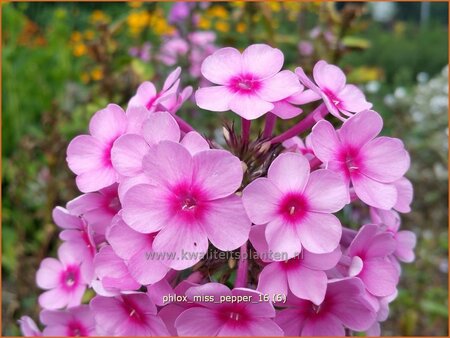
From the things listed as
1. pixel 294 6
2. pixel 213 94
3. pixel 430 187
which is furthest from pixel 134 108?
pixel 294 6

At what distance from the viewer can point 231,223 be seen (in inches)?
31.5

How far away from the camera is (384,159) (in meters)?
0.91

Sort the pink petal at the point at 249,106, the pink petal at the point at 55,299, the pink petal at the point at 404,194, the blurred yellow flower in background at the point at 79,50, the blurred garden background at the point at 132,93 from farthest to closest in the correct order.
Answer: the blurred yellow flower in background at the point at 79,50 < the blurred garden background at the point at 132,93 < the pink petal at the point at 55,299 < the pink petal at the point at 404,194 < the pink petal at the point at 249,106

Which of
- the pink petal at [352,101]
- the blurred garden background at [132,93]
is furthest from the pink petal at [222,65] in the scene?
the blurred garden background at [132,93]

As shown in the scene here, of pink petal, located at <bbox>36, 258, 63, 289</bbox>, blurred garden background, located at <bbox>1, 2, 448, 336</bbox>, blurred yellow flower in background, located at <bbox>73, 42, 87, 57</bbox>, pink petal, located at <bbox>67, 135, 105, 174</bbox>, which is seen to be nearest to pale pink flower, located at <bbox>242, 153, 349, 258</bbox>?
pink petal, located at <bbox>67, 135, 105, 174</bbox>

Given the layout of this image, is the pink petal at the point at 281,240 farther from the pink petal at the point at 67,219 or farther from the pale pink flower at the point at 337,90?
the pink petal at the point at 67,219

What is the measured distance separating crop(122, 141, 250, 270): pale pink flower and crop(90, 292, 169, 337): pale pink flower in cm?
13

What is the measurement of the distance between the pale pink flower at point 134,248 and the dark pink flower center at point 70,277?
10.9 inches

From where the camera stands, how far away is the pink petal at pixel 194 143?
83cm

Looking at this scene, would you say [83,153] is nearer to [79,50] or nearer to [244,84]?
[244,84]

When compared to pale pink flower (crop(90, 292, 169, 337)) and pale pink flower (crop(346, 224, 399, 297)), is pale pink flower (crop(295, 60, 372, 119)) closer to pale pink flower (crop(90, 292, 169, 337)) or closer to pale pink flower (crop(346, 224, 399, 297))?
pale pink flower (crop(346, 224, 399, 297))

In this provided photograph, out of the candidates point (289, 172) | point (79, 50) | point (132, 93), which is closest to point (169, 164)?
point (289, 172)

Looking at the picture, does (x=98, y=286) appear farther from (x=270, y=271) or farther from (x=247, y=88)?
(x=247, y=88)

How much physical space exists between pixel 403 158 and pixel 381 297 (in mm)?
244
